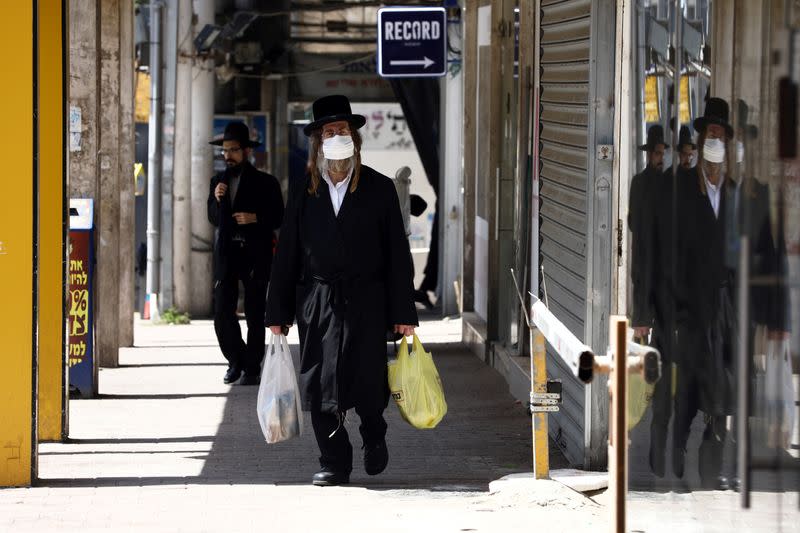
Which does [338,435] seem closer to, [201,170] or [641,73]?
[641,73]

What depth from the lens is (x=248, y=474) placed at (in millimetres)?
7531

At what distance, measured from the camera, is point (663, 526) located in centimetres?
560

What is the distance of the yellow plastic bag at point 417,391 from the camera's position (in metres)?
Result: 7.16

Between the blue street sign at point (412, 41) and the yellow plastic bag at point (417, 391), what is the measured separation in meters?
7.28

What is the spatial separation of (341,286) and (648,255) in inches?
80.4

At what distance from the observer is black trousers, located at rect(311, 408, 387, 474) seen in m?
7.23

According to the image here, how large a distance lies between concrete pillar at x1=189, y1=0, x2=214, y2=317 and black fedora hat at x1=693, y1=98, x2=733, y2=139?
1245cm

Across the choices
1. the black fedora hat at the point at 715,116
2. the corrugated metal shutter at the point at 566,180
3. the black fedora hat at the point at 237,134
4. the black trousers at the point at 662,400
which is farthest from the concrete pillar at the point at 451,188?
the black fedora hat at the point at 715,116

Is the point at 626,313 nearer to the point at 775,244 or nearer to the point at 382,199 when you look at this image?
the point at 382,199

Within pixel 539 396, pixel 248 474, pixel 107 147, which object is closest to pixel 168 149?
Answer: pixel 107 147

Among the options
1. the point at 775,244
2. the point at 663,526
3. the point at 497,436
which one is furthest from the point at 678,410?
the point at 497,436

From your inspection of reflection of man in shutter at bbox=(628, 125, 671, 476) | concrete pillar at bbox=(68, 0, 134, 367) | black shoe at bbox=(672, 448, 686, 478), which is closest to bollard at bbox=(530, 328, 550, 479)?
reflection of man in shutter at bbox=(628, 125, 671, 476)

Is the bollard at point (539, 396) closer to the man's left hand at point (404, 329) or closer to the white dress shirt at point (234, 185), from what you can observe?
the man's left hand at point (404, 329)

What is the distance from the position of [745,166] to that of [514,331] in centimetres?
687
